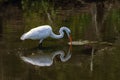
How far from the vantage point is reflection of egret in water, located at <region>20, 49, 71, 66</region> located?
1409 cm

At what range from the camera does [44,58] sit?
14.6 m

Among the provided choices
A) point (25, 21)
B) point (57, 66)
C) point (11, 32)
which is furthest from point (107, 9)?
point (57, 66)

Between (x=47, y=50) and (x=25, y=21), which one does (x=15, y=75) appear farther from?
(x=25, y=21)

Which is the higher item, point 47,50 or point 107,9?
point 47,50

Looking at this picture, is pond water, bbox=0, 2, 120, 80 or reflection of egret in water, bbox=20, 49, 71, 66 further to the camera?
reflection of egret in water, bbox=20, 49, 71, 66

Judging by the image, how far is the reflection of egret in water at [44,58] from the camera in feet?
46.2

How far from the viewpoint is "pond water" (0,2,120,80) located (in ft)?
41.4

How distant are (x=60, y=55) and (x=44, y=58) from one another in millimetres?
631

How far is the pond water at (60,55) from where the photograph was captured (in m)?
12.6

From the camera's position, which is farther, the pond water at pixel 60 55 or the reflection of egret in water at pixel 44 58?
the reflection of egret in water at pixel 44 58

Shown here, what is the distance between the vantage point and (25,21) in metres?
22.0

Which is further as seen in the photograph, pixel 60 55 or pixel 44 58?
pixel 60 55

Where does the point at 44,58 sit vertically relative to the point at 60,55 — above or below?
above

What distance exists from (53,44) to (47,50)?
933 millimetres
